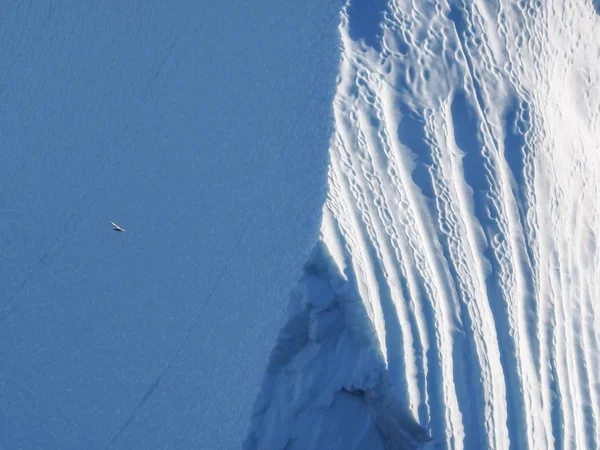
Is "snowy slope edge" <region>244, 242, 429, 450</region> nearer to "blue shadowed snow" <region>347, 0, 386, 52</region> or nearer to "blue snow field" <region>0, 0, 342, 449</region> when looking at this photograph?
"blue snow field" <region>0, 0, 342, 449</region>

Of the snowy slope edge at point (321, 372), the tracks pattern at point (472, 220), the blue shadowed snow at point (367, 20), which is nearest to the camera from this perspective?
the snowy slope edge at point (321, 372)

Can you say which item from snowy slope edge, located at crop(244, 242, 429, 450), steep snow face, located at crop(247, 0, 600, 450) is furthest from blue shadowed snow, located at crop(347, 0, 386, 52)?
snowy slope edge, located at crop(244, 242, 429, 450)

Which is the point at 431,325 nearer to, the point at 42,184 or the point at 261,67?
the point at 261,67

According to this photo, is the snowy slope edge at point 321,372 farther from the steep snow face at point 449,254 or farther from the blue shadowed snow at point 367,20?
the blue shadowed snow at point 367,20

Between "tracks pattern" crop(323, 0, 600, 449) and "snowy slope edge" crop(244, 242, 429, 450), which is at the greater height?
"tracks pattern" crop(323, 0, 600, 449)

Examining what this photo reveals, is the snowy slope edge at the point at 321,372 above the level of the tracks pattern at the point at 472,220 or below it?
below

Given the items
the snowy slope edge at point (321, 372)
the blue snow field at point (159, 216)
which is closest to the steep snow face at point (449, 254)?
the snowy slope edge at point (321, 372)
